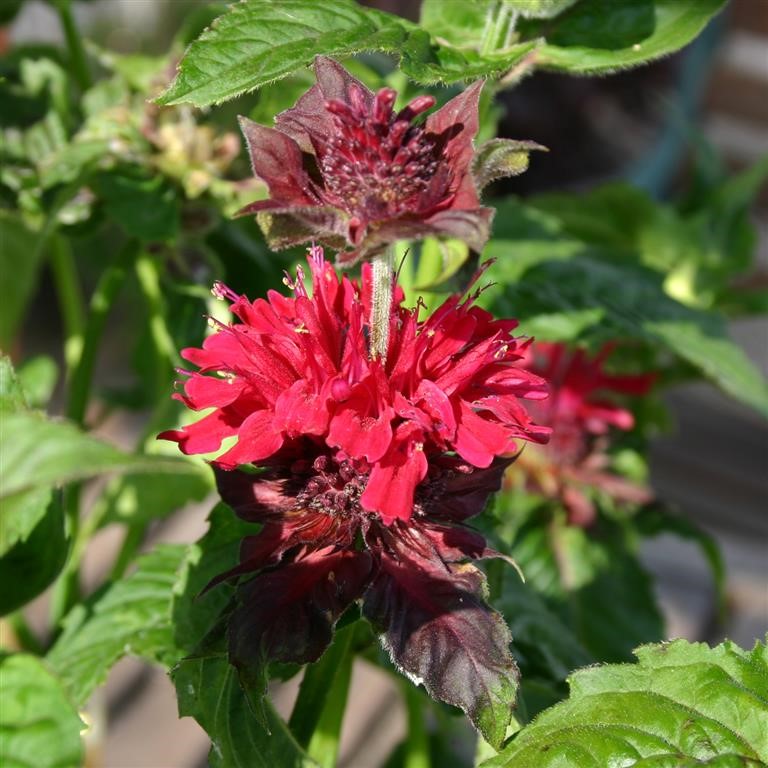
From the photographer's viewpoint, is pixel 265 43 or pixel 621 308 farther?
pixel 621 308

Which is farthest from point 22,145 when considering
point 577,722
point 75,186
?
point 577,722

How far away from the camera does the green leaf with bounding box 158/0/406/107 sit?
1.27ft

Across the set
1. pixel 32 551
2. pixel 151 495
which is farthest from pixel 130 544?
pixel 32 551

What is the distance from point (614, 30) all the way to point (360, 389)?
27 cm

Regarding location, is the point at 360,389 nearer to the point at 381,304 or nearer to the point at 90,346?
the point at 381,304

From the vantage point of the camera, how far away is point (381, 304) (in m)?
0.40

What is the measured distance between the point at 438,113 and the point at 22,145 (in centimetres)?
43

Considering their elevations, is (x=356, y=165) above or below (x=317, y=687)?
above

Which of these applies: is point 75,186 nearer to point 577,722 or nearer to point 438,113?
point 438,113

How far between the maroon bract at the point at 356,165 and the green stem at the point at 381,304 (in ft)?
0.06

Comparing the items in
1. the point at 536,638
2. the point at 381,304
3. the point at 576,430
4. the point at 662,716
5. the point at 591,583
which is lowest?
the point at 591,583

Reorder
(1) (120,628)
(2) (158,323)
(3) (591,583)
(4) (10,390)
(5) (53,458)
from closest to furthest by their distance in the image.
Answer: (5) (53,458) → (4) (10,390) → (1) (120,628) → (2) (158,323) → (3) (591,583)

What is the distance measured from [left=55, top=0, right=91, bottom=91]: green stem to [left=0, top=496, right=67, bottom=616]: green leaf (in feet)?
1.28

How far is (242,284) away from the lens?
719 millimetres
